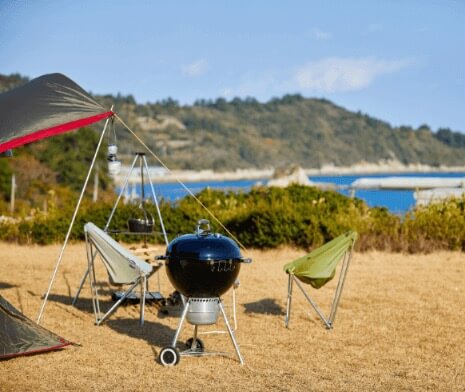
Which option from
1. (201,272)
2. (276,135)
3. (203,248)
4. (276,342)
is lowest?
(276,342)

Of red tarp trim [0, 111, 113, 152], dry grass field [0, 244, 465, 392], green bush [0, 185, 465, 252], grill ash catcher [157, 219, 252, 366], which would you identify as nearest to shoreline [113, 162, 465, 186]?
green bush [0, 185, 465, 252]

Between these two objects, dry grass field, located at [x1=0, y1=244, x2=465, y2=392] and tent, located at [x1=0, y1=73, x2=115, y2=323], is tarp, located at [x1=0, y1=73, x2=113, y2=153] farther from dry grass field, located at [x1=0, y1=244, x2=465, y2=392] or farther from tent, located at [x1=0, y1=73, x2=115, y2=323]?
dry grass field, located at [x1=0, y1=244, x2=465, y2=392]

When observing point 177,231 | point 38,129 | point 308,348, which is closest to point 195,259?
point 308,348

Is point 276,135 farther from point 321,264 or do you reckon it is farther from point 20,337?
point 20,337

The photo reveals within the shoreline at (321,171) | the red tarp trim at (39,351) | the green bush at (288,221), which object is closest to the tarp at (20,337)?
the red tarp trim at (39,351)

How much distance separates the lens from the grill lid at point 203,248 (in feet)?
16.4

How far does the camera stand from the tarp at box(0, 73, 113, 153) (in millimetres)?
5840

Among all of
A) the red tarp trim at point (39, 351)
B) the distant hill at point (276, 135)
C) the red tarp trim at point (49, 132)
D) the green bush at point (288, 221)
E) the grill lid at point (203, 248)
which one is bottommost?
the red tarp trim at point (39, 351)

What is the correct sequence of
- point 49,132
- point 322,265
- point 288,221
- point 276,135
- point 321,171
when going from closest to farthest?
1. point 49,132
2. point 322,265
3. point 288,221
4. point 321,171
5. point 276,135

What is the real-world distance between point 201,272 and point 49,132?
6.27ft

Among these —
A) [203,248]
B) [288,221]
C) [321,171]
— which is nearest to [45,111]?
[203,248]

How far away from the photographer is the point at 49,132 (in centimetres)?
599

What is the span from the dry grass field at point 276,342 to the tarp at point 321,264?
472 mm

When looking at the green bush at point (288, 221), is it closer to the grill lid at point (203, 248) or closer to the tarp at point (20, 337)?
the tarp at point (20, 337)
